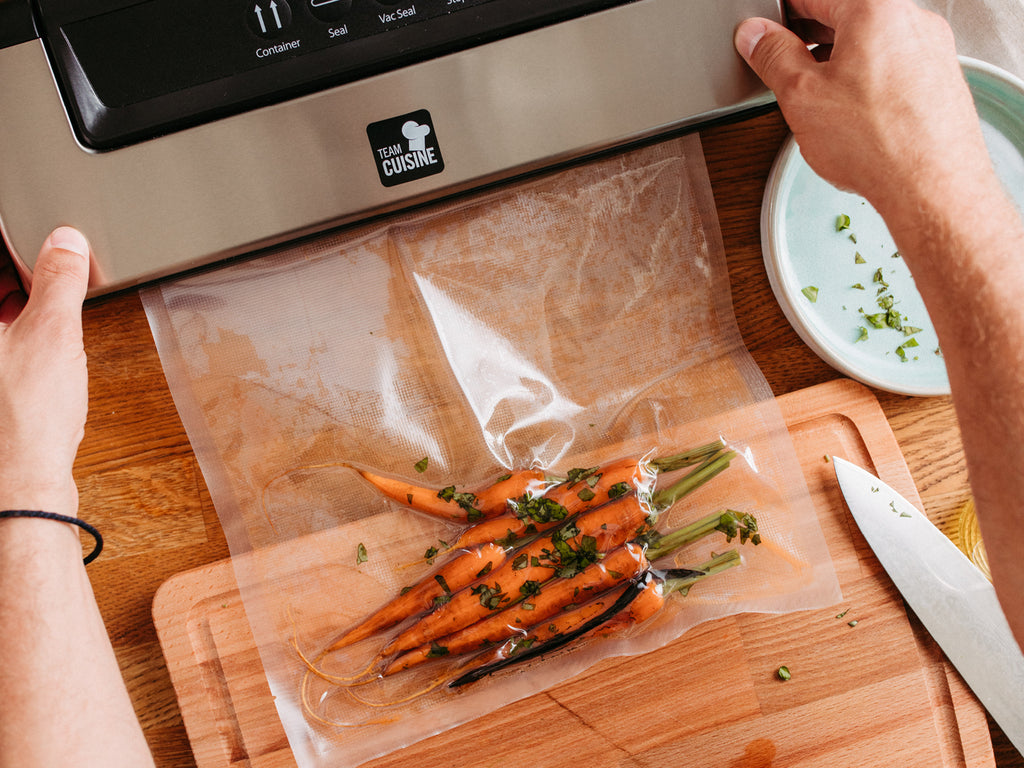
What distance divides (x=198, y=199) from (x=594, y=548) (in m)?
0.51

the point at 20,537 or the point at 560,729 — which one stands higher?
the point at 20,537

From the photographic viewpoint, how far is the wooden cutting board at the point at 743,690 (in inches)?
28.8

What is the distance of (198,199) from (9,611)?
0.38 m

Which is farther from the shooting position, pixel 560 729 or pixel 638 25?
pixel 560 729

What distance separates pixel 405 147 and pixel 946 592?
28.5 inches

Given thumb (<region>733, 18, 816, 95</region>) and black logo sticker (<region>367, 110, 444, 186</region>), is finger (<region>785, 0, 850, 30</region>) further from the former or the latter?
black logo sticker (<region>367, 110, 444, 186</region>)

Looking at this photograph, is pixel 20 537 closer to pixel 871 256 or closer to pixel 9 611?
pixel 9 611

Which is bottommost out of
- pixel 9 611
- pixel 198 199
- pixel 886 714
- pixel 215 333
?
pixel 886 714

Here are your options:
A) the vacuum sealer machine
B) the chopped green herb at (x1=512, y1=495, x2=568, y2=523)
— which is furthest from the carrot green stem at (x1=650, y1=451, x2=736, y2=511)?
the vacuum sealer machine

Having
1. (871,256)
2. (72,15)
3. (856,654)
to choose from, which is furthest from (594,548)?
A: (72,15)

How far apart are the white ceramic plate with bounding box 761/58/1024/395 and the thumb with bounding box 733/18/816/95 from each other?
0.14 metres

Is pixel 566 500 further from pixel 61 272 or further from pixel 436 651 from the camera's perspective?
pixel 61 272

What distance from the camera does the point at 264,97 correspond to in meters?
0.57

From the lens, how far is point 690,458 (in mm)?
724
